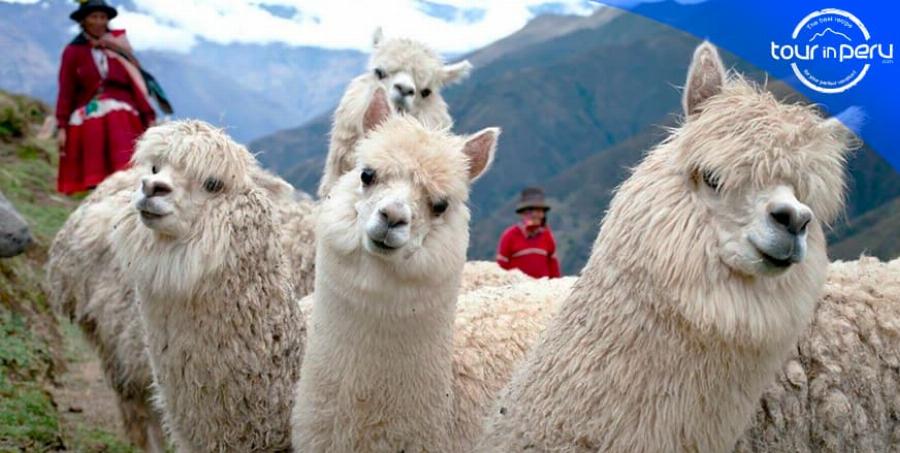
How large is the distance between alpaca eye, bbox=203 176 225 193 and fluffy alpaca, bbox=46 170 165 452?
1.11 m

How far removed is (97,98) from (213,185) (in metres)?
2.64

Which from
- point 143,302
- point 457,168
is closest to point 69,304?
point 143,302

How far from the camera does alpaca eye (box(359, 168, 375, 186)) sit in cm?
303

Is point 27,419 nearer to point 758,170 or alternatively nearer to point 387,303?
point 387,303

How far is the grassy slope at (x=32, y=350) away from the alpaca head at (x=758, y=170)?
3.76 m

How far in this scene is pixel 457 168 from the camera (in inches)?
124

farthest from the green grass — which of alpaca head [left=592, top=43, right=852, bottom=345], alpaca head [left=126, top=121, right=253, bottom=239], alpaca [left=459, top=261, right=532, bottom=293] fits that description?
alpaca head [left=592, top=43, right=852, bottom=345]

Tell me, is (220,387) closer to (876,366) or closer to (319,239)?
(319,239)

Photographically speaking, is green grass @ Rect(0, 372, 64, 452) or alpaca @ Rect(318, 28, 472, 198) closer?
green grass @ Rect(0, 372, 64, 452)

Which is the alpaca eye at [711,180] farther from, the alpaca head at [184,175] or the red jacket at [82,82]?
the red jacket at [82,82]

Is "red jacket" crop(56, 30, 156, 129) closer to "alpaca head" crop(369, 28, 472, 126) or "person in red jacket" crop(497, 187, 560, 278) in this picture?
"alpaca head" crop(369, 28, 472, 126)

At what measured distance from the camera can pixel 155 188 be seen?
3.15m

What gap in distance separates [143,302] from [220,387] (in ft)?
1.45

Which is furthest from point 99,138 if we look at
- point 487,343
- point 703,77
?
point 703,77
